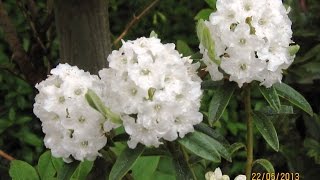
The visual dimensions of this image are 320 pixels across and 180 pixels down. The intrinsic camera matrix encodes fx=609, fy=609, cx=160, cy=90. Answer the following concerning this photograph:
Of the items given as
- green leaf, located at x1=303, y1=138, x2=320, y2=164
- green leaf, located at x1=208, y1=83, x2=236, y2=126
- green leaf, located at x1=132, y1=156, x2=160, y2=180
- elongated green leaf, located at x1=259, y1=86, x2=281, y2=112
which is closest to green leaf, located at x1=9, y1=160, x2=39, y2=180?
green leaf, located at x1=132, y1=156, x2=160, y2=180

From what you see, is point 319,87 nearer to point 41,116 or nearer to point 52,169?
point 52,169

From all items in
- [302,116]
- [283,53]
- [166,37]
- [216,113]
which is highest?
[166,37]

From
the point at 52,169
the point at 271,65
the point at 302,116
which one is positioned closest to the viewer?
the point at 271,65

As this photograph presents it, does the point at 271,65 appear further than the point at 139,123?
Yes

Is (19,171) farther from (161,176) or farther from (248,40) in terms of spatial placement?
(248,40)

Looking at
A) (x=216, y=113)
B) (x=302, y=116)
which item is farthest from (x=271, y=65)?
(x=302, y=116)

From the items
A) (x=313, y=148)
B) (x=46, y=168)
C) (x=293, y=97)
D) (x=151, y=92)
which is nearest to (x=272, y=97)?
(x=293, y=97)
